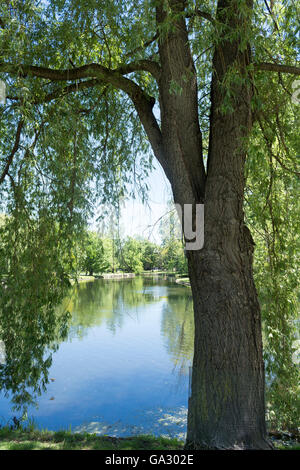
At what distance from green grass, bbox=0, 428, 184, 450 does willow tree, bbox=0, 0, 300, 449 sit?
833 mm

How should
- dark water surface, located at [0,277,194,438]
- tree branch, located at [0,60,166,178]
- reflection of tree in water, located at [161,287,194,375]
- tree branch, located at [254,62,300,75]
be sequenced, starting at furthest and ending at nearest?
1. reflection of tree in water, located at [161,287,194,375]
2. dark water surface, located at [0,277,194,438]
3. tree branch, located at [0,60,166,178]
4. tree branch, located at [254,62,300,75]

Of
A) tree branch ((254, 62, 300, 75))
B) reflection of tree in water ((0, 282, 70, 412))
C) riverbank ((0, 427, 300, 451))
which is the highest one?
tree branch ((254, 62, 300, 75))

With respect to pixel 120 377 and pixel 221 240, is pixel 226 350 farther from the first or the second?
pixel 120 377

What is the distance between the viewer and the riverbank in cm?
288

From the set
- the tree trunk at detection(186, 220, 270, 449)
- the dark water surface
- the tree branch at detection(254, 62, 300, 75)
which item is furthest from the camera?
the dark water surface

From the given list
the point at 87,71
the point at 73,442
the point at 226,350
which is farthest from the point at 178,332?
the point at 87,71

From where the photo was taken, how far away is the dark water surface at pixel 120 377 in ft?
14.9

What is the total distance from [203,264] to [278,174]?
1.57m

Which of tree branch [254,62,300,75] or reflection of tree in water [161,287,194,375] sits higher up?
tree branch [254,62,300,75]

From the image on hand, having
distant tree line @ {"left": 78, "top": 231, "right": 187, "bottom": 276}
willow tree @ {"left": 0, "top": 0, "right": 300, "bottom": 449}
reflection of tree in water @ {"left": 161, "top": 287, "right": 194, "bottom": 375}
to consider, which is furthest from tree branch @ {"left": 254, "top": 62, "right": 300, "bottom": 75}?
reflection of tree in water @ {"left": 161, "top": 287, "right": 194, "bottom": 375}

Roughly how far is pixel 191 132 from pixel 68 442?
2.78 meters

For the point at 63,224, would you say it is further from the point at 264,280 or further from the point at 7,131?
the point at 264,280

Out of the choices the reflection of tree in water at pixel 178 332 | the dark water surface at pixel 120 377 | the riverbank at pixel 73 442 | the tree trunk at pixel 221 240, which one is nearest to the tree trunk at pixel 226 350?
the tree trunk at pixel 221 240

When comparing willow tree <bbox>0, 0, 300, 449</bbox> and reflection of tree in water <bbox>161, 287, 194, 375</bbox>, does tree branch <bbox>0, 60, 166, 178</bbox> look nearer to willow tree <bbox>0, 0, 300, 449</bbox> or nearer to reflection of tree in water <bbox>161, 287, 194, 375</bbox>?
willow tree <bbox>0, 0, 300, 449</bbox>
